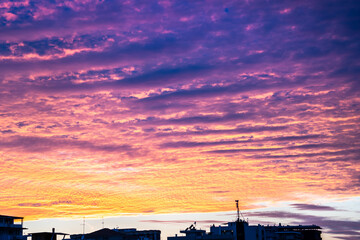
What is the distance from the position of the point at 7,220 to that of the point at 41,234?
1064 cm

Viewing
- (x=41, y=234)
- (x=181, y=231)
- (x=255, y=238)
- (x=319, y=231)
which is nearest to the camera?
(x=41, y=234)

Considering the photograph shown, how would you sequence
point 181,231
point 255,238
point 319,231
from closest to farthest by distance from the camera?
point 255,238, point 181,231, point 319,231

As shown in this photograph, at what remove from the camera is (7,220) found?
121250 millimetres

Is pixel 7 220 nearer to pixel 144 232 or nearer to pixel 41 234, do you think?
pixel 41 234

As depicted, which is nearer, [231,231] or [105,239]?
[105,239]

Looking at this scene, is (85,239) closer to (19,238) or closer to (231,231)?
(19,238)

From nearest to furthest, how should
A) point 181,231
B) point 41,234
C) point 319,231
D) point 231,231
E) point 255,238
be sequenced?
point 41,234
point 255,238
point 231,231
point 181,231
point 319,231

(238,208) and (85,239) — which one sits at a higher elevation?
(238,208)

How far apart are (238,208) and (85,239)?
53123 millimetres

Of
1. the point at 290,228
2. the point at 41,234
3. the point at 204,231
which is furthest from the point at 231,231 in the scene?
the point at 41,234

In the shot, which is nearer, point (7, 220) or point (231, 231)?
point (7, 220)

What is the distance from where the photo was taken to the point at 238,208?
5960 inches

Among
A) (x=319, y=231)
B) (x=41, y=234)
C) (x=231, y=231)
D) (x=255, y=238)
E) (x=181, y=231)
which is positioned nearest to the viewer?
(x=41, y=234)

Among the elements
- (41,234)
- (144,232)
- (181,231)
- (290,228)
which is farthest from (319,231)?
(41,234)
